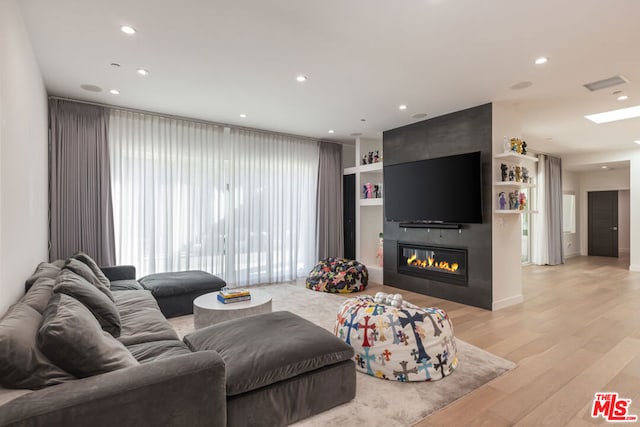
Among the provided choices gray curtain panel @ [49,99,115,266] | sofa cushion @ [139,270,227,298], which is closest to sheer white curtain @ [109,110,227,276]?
gray curtain panel @ [49,99,115,266]

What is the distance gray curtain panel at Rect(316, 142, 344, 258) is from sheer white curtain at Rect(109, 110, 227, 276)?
6.41 feet

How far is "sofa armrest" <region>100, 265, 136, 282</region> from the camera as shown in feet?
13.4

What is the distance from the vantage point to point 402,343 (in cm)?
252

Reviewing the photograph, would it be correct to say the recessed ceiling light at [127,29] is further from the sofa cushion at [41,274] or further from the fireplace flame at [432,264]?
the fireplace flame at [432,264]

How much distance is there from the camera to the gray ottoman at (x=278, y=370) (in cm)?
181

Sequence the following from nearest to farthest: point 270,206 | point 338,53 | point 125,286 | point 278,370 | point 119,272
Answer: point 278,370 < point 338,53 < point 125,286 < point 119,272 < point 270,206

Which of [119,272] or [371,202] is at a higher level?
[371,202]

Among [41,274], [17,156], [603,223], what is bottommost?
[41,274]

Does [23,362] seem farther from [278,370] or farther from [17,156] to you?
[17,156]

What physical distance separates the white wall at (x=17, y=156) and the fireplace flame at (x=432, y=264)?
15.8ft

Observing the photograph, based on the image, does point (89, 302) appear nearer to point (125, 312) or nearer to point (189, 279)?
point (125, 312)

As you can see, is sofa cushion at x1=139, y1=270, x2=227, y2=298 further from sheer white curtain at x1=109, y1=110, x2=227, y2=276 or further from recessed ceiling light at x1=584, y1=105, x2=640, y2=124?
recessed ceiling light at x1=584, y1=105, x2=640, y2=124

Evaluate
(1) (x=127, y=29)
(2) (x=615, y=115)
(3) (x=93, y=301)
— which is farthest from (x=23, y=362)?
(2) (x=615, y=115)

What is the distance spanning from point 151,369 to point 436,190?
14.1 feet
